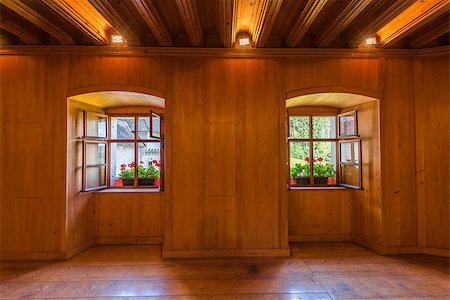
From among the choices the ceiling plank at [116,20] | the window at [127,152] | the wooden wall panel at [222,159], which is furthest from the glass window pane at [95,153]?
the wooden wall panel at [222,159]

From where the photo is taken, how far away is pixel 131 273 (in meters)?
3.05

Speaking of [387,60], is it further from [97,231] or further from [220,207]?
[97,231]

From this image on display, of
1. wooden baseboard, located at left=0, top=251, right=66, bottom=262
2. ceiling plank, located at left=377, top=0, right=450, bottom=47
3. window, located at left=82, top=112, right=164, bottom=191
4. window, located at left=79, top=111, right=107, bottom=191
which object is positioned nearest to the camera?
ceiling plank, located at left=377, top=0, right=450, bottom=47

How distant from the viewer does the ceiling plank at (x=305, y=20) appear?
8.71ft

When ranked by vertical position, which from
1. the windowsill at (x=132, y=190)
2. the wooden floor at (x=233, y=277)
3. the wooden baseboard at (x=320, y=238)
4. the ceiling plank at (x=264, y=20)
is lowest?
the wooden floor at (x=233, y=277)

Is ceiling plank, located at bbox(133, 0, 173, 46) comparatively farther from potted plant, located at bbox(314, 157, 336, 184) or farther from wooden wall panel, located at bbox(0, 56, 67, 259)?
potted plant, located at bbox(314, 157, 336, 184)

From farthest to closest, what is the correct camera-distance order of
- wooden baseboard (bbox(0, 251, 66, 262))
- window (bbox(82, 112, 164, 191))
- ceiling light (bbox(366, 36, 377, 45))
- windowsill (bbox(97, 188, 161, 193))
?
window (bbox(82, 112, 164, 191)) < windowsill (bbox(97, 188, 161, 193)) < ceiling light (bbox(366, 36, 377, 45)) < wooden baseboard (bbox(0, 251, 66, 262))

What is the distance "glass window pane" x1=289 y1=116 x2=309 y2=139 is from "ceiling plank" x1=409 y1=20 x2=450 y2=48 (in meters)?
1.86

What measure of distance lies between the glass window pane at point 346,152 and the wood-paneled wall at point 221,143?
2.33 ft

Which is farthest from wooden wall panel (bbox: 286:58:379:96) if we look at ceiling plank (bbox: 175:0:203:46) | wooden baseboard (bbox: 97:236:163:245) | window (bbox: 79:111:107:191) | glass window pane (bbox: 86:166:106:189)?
glass window pane (bbox: 86:166:106:189)

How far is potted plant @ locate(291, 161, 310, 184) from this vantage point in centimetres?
454

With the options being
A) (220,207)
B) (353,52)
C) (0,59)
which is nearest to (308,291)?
(220,207)

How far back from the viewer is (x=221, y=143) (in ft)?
11.9

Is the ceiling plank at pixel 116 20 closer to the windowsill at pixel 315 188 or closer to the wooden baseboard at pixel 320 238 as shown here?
the windowsill at pixel 315 188
